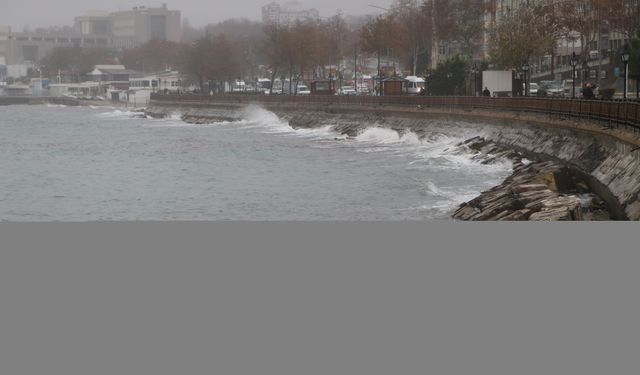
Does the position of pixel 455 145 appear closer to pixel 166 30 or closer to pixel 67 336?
pixel 67 336

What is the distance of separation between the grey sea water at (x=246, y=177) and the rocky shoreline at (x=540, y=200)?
1.42 metres

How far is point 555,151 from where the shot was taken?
36438 millimetres

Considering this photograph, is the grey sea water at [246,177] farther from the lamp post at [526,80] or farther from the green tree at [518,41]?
the green tree at [518,41]

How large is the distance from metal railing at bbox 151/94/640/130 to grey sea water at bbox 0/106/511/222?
1.68 metres

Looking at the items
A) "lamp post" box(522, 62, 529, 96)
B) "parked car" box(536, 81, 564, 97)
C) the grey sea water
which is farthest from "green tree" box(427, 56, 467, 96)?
"lamp post" box(522, 62, 529, 96)

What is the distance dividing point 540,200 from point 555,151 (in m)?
11.9

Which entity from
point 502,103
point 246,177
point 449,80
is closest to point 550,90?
point 449,80

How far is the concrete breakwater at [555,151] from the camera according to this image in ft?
81.2

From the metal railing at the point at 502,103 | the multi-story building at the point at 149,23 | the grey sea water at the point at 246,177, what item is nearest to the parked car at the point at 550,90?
the metal railing at the point at 502,103

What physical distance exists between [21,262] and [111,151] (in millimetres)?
46435

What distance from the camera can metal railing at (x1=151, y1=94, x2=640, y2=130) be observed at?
31.0 meters

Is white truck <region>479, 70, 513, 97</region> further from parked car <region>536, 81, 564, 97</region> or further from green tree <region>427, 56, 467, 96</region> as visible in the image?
green tree <region>427, 56, 467, 96</region>

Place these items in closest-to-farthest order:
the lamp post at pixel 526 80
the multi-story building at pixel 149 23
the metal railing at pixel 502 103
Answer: the metal railing at pixel 502 103
the lamp post at pixel 526 80
the multi-story building at pixel 149 23

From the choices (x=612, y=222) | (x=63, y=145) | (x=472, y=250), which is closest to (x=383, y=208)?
(x=612, y=222)
